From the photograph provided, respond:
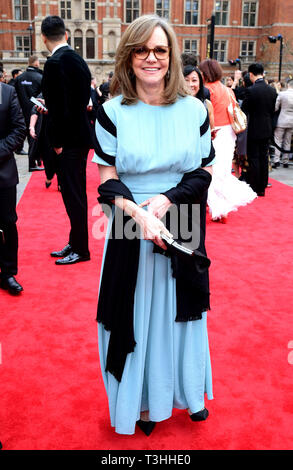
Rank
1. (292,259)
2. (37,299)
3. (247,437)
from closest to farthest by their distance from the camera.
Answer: (247,437)
(37,299)
(292,259)

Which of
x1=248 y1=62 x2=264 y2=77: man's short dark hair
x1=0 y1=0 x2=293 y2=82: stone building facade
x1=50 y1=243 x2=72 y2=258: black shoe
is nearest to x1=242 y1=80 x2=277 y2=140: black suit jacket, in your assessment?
x1=248 y1=62 x2=264 y2=77: man's short dark hair

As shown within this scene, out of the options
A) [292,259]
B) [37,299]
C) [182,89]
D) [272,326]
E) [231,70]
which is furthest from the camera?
[231,70]

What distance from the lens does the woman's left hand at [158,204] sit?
1.92 meters

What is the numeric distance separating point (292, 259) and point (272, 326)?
5.11 feet

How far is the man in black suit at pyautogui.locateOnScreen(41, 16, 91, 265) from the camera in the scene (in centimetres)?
399

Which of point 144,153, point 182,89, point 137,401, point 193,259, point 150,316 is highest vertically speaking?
point 182,89

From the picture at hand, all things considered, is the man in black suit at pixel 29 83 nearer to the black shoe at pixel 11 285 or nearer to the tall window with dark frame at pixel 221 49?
the black shoe at pixel 11 285

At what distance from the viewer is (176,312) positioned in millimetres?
2064

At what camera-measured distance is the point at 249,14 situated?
3984 cm

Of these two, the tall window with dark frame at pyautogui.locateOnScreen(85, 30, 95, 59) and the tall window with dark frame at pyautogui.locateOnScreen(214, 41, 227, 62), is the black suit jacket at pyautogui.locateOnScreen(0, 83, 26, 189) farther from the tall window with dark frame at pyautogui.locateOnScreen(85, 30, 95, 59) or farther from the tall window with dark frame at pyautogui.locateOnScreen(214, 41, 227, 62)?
the tall window with dark frame at pyautogui.locateOnScreen(214, 41, 227, 62)
